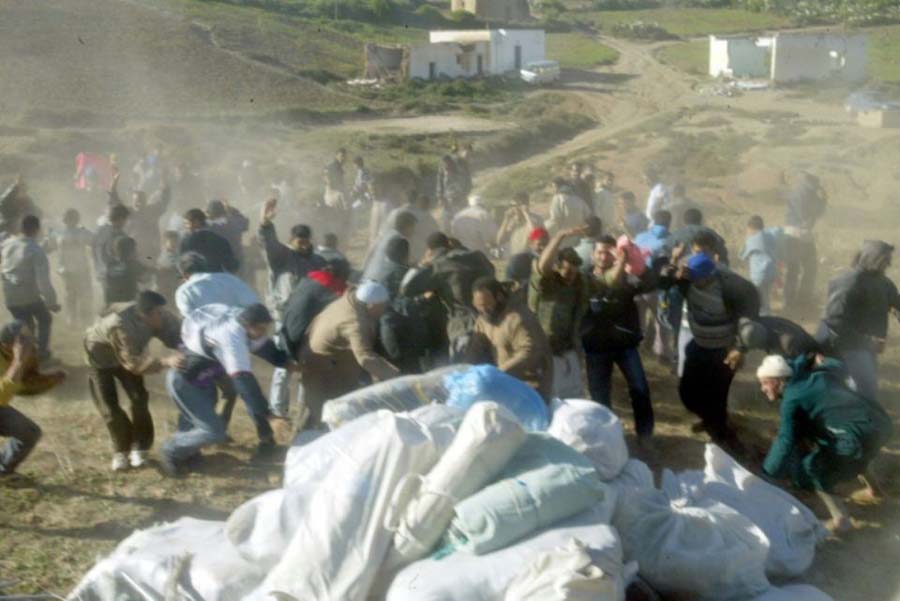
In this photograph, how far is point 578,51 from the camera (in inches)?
1989

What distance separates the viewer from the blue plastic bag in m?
5.51

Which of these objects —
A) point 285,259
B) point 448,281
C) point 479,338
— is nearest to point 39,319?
point 285,259

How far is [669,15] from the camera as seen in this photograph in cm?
5603

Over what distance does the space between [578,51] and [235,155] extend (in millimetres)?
28224

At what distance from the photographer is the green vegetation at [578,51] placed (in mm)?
48062

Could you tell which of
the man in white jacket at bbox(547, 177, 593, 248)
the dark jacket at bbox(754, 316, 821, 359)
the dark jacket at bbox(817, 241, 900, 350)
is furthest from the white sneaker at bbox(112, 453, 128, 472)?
the man in white jacket at bbox(547, 177, 593, 248)

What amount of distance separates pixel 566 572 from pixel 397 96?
35.1 m

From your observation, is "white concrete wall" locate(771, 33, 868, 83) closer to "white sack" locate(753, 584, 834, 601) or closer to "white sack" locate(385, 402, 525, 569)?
"white sack" locate(753, 584, 834, 601)

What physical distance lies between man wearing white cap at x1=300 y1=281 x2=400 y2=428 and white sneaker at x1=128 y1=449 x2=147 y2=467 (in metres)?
1.07

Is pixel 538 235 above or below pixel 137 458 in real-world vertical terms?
above

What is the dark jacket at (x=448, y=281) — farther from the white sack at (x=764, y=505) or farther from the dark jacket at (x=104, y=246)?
the dark jacket at (x=104, y=246)

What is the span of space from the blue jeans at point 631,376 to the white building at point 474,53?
3581cm

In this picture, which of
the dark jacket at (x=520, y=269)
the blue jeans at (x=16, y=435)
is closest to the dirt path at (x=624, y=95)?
Result: the dark jacket at (x=520, y=269)

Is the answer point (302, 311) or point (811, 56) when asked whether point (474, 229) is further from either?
point (811, 56)
